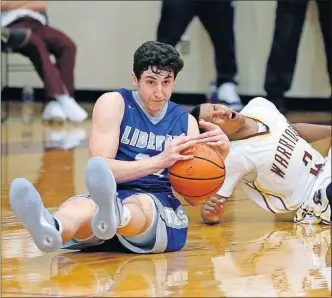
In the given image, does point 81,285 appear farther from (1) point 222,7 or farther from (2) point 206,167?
(1) point 222,7

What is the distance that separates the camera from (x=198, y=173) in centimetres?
335

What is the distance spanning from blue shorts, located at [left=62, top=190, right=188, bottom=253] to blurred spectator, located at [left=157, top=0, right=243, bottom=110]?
479 cm

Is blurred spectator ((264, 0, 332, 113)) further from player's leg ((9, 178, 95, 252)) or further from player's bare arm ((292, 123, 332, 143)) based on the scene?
player's leg ((9, 178, 95, 252))

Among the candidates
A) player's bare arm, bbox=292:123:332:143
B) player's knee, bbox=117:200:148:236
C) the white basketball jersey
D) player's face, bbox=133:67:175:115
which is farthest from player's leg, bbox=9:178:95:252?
player's bare arm, bbox=292:123:332:143

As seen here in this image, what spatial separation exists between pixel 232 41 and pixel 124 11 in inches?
57.5

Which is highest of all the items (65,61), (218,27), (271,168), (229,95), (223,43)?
(271,168)

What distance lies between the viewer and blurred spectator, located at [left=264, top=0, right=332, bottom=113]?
25.1 ft

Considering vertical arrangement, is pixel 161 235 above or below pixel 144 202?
below

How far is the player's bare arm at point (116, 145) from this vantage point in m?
3.31

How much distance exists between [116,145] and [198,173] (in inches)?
12.9

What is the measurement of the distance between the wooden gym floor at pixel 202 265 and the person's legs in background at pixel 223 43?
4019 millimetres

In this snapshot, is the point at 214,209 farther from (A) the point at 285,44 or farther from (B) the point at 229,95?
(B) the point at 229,95

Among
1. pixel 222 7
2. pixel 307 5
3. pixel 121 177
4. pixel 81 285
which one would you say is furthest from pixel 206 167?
pixel 222 7

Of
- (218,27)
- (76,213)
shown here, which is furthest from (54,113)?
(76,213)
